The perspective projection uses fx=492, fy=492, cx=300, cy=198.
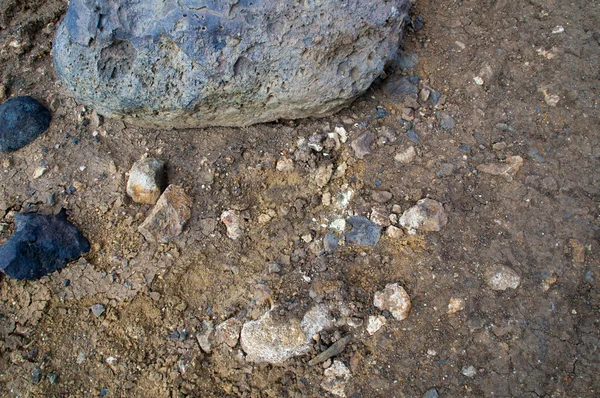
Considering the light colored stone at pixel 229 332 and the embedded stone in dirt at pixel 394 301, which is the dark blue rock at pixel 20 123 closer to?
the light colored stone at pixel 229 332

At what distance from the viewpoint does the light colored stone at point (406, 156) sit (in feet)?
8.65

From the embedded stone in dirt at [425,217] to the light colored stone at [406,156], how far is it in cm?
28

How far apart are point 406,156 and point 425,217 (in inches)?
15.0

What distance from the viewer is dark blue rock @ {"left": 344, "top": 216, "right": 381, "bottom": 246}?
244 centimetres

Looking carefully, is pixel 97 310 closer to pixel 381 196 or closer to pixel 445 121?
pixel 381 196

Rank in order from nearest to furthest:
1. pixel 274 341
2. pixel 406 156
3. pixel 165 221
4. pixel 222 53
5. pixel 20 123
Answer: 1. pixel 274 341
2. pixel 222 53
3. pixel 165 221
4. pixel 406 156
5. pixel 20 123

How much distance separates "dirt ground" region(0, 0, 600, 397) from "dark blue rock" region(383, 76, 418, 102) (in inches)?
1.9

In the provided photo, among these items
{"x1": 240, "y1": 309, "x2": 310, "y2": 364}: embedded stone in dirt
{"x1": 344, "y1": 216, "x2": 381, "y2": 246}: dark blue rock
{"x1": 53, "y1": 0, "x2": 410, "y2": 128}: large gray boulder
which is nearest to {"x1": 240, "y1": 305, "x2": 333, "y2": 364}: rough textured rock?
{"x1": 240, "y1": 309, "x2": 310, "y2": 364}: embedded stone in dirt

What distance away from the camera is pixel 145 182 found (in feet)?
8.46

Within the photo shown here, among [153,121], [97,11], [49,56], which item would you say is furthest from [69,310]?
[49,56]

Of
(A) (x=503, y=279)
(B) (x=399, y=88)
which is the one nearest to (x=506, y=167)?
→ (A) (x=503, y=279)

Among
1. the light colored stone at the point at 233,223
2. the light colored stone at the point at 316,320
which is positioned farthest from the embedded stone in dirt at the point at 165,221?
the light colored stone at the point at 316,320

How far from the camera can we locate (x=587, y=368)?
7.00 ft

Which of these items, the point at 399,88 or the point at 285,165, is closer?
the point at 285,165
